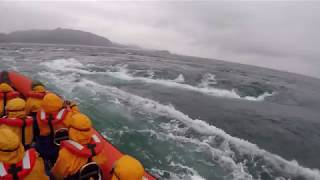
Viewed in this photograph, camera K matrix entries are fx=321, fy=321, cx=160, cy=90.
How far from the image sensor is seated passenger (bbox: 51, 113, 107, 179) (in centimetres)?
431

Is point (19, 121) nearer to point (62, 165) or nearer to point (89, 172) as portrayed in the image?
point (62, 165)

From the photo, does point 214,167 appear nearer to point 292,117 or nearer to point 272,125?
point 272,125

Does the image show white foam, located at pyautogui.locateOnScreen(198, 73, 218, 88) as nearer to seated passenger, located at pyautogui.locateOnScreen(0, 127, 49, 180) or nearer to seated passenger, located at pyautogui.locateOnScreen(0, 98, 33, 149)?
seated passenger, located at pyautogui.locateOnScreen(0, 98, 33, 149)

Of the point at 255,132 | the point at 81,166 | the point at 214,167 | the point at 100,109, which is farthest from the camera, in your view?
the point at 255,132

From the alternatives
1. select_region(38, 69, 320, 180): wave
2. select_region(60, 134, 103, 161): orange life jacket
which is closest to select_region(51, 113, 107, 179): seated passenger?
select_region(60, 134, 103, 161): orange life jacket

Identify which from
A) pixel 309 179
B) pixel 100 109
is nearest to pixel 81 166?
pixel 309 179

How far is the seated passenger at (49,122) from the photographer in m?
5.70

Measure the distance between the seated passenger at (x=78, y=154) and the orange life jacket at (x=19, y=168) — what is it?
1.73 feet

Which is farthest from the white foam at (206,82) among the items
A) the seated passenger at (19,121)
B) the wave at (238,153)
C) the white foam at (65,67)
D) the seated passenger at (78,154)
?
the seated passenger at (78,154)

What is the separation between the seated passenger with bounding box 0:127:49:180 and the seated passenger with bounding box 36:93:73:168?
1804 mm

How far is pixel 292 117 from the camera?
21.3m

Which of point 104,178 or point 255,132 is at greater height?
point 104,178

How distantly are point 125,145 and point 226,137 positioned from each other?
443 centimetres

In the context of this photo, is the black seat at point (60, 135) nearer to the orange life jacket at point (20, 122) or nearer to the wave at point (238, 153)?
the orange life jacket at point (20, 122)
